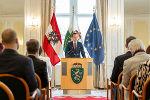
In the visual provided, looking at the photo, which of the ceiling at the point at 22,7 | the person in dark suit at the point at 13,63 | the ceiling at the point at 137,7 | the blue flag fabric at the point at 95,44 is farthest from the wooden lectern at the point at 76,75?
the person in dark suit at the point at 13,63

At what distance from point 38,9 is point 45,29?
783 millimetres

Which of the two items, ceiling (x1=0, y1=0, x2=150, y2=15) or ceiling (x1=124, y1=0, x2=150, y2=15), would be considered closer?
ceiling (x1=0, y1=0, x2=150, y2=15)

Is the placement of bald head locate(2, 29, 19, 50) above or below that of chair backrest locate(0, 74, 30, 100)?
above

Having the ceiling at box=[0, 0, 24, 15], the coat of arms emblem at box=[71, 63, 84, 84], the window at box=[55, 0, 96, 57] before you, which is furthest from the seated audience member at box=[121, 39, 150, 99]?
the ceiling at box=[0, 0, 24, 15]

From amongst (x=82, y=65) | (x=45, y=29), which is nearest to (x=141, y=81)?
(x=82, y=65)

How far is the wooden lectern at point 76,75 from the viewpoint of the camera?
625 centimetres

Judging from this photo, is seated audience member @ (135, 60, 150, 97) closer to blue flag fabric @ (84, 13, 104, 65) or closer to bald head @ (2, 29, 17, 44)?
bald head @ (2, 29, 17, 44)

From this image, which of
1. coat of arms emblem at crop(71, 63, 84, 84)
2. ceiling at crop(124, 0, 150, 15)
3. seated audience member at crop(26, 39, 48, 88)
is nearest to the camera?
seated audience member at crop(26, 39, 48, 88)

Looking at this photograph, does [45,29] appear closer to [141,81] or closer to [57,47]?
[57,47]

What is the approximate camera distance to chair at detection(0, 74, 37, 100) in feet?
6.95

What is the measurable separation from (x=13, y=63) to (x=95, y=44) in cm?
541

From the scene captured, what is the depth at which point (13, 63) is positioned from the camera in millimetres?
2184

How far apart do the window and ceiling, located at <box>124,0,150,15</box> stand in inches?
54.7

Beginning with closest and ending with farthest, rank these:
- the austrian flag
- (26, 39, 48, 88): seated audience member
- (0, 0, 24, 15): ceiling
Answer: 1. (26, 39, 48, 88): seated audience member
2. the austrian flag
3. (0, 0, 24, 15): ceiling
